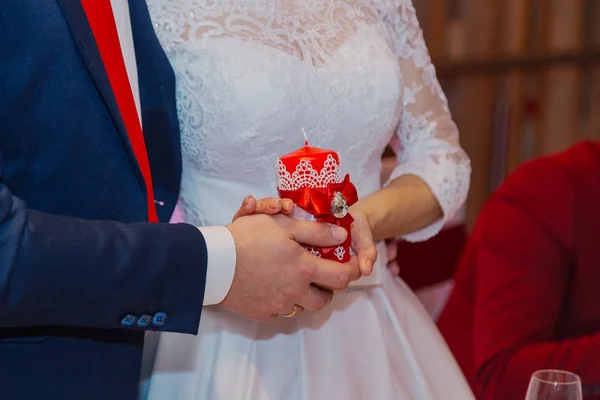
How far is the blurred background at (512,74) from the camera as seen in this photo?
12.9ft

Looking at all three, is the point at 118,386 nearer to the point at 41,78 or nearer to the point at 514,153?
the point at 41,78

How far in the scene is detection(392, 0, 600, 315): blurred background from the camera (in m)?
3.94

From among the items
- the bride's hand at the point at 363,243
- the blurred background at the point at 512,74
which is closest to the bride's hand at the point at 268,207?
the bride's hand at the point at 363,243

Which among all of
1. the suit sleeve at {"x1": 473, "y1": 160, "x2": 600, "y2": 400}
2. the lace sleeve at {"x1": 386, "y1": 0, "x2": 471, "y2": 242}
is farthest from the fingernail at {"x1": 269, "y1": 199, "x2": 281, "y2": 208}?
the suit sleeve at {"x1": 473, "y1": 160, "x2": 600, "y2": 400}

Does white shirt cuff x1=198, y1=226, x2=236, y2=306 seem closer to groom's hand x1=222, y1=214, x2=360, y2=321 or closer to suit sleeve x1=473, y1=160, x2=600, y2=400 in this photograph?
groom's hand x1=222, y1=214, x2=360, y2=321

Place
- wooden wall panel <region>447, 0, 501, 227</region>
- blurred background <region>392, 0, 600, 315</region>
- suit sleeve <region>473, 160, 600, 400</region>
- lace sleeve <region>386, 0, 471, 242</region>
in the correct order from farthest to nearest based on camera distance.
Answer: wooden wall panel <region>447, 0, 501, 227</region> → blurred background <region>392, 0, 600, 315</region> → suit sleeve <region>473, 160, 600, 400</region> → lace sleeve <region>386, 0, 471, 242</region>

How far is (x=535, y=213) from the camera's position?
1.88 metres

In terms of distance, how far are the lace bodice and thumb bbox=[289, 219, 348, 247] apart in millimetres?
225

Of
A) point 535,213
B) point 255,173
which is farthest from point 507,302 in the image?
point 255,173

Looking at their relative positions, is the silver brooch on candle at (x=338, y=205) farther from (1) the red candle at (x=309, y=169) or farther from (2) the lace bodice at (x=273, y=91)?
(2) the lace bodice at (x=273, y=91)

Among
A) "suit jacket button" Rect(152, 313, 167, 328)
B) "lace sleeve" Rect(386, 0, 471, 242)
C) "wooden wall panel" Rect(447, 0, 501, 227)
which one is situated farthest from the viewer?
"wooden wall panel" Rect(447, 0, 501, 227)

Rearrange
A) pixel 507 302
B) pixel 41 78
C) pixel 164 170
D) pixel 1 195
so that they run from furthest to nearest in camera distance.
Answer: pixel 507 302
pixel 164 170
pixel 41 78
pixel 1 195

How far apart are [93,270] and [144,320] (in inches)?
4.1

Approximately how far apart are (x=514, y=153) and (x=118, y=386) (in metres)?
3.80
